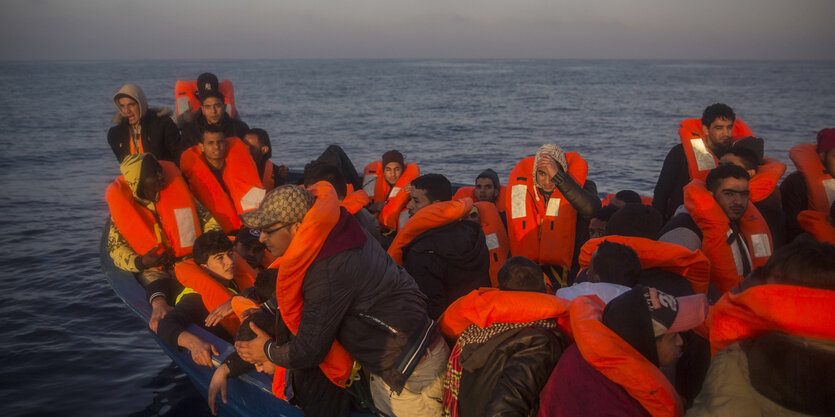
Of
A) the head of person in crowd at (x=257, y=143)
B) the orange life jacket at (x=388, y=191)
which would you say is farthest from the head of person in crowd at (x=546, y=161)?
the head of person in crowd at (x=257, y=143)

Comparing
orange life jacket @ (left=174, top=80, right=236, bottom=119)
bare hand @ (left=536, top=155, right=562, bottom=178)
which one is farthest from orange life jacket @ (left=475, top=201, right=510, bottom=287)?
orange life jacket @ (left=174, top=80, right=236, bottom=119)

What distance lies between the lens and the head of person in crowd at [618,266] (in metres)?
2.60

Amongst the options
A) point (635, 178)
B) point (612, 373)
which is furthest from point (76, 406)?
point (635, 178)

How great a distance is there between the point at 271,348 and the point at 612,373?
5.11 feet

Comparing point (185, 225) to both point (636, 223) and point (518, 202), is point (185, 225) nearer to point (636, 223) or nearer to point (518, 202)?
point (518, 202)

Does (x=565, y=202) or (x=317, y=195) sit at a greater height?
(x=317, y=195)

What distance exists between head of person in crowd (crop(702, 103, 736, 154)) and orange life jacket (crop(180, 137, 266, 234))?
4.10m

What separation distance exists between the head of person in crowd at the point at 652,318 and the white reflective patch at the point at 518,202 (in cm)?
283

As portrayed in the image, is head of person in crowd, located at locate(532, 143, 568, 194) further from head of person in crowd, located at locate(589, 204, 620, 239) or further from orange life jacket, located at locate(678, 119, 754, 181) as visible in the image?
orange life jacket, located at locate(678, 119, 754, 181)

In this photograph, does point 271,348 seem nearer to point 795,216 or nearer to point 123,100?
point 123,100

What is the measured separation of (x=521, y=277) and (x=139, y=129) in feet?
14.9

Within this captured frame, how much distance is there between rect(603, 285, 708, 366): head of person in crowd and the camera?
6.13ft

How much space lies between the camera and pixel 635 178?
1452 cm

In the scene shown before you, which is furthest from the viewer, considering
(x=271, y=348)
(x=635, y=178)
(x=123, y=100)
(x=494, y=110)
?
(x=494, y=110)
